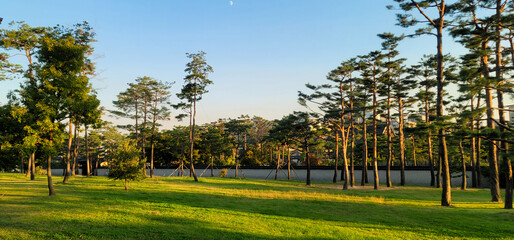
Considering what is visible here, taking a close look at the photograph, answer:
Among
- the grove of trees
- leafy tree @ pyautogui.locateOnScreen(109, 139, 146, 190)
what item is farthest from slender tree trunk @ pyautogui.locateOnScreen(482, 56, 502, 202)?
leafy tree @ pyautogui.locateOnScreen(109, 139, 146, 190)

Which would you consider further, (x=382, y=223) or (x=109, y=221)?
(x=382, y=223)

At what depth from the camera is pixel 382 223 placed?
1202cm

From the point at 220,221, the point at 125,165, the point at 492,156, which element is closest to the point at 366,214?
the point at 220,221

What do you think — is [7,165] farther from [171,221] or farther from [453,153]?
[453,153]

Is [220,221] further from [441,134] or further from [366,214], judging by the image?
[441,134]

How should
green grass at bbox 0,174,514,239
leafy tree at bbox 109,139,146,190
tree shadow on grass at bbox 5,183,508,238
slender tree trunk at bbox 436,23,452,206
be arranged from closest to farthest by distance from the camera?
1. green grass at bbox 0,174,514,239
2. tree shadow on grass at bbox 5,183,508,238
3. slender tree trunk at bbox 436,23,452,206
4. leafy tree at bbox 109,139,146,190

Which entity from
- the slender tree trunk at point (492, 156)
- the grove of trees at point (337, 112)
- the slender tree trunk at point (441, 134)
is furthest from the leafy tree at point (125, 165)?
A: the slender tree trunk at point (492, 156)

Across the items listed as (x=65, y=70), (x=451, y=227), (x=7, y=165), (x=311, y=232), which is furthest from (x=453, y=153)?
(x=7, y=165)

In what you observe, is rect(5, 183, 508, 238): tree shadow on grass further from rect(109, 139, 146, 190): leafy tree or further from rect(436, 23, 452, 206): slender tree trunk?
rect(109, 139, 146, 190): leafy tree

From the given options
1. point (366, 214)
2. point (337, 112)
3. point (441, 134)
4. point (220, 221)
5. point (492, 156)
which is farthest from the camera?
point (337, 112)

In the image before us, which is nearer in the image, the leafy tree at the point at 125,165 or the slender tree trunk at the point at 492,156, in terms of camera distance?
the slender tree trunk at the point at 492,156

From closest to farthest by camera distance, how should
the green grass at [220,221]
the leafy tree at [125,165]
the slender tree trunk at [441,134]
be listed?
the green grass at [220,221], the slender tree trunk at [441,134], the leafy tree at [125,165]

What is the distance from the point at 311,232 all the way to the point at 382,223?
375 cm

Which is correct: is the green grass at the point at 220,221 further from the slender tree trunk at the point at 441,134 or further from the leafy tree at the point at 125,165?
the leafy tree at the point at 125,165
